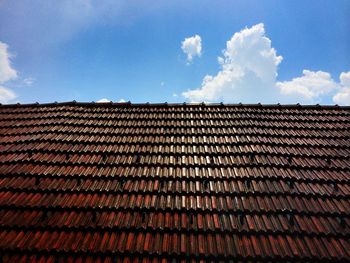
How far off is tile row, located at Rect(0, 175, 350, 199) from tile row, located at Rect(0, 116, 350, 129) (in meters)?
2.13

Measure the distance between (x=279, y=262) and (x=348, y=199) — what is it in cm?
191

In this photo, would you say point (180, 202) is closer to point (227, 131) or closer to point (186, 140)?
point (186, 140)

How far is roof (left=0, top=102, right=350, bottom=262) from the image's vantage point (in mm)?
3322

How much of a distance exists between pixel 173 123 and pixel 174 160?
165 centimetres

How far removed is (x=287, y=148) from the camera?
5.27 meters

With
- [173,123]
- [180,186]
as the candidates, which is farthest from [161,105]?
[180,186]

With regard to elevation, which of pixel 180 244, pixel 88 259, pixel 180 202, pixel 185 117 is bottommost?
pixel 88 259

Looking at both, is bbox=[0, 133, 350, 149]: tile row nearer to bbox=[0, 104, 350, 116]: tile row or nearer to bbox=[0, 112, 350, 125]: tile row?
bbox=[0, 112, 350, 125]: tile row

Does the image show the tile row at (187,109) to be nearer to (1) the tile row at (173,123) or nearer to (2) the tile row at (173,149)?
(1) the tile row at (173,123)

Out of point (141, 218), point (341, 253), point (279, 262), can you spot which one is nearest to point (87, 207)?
point (141, 218)

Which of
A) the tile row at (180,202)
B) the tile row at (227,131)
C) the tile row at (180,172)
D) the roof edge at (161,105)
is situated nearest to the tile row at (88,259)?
the tile row at (180,202)

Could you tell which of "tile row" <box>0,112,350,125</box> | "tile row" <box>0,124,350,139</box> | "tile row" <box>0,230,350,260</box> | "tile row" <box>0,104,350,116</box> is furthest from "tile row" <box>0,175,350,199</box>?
"tile row" <box>0,104,350,116</box>

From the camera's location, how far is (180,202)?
3.98 metres

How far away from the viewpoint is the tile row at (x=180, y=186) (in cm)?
412
